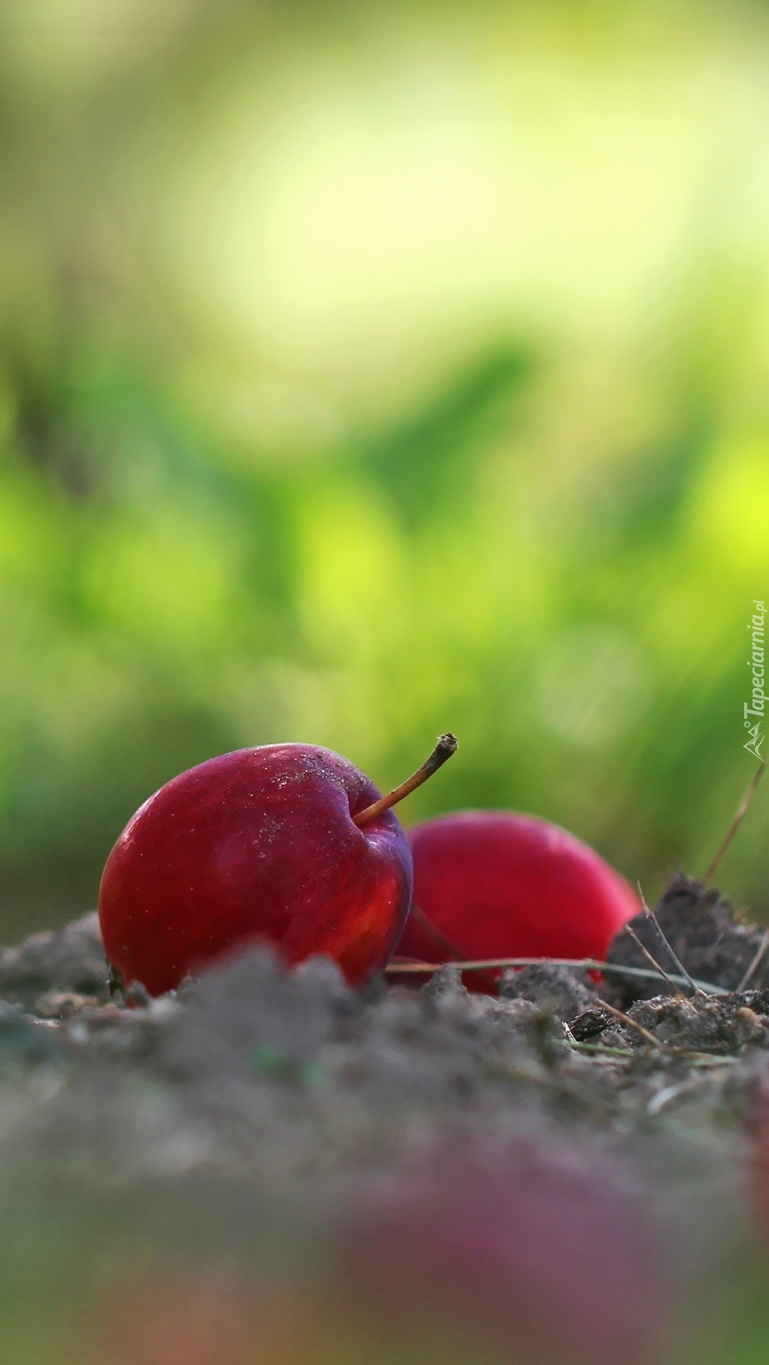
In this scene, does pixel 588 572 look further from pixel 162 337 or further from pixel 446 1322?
pixel 162 337

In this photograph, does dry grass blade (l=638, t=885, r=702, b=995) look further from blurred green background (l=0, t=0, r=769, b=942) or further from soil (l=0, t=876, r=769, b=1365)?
blurred green background (l=0, t=0, r=769, b=942)

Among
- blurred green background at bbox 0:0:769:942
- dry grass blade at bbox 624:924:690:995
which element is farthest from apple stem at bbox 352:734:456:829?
blurred green background at bbox 0:0:769:942

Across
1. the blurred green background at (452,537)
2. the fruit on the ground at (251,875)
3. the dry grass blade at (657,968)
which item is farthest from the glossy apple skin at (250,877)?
the blurred green background at (452,537)

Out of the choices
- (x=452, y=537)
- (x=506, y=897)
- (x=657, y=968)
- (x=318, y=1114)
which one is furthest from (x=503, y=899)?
(x=452, y=537)

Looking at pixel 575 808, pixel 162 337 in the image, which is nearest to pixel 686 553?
pixel 575 808

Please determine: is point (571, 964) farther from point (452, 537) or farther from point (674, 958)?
point (452, 537)

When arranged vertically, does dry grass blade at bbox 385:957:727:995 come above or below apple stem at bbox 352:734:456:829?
below

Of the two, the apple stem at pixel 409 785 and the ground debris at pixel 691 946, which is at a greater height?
the apple stem at pixel 409 785

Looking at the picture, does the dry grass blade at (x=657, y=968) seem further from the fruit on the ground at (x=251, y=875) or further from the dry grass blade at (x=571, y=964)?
the fruit on the ground at (x=251, y=875)
